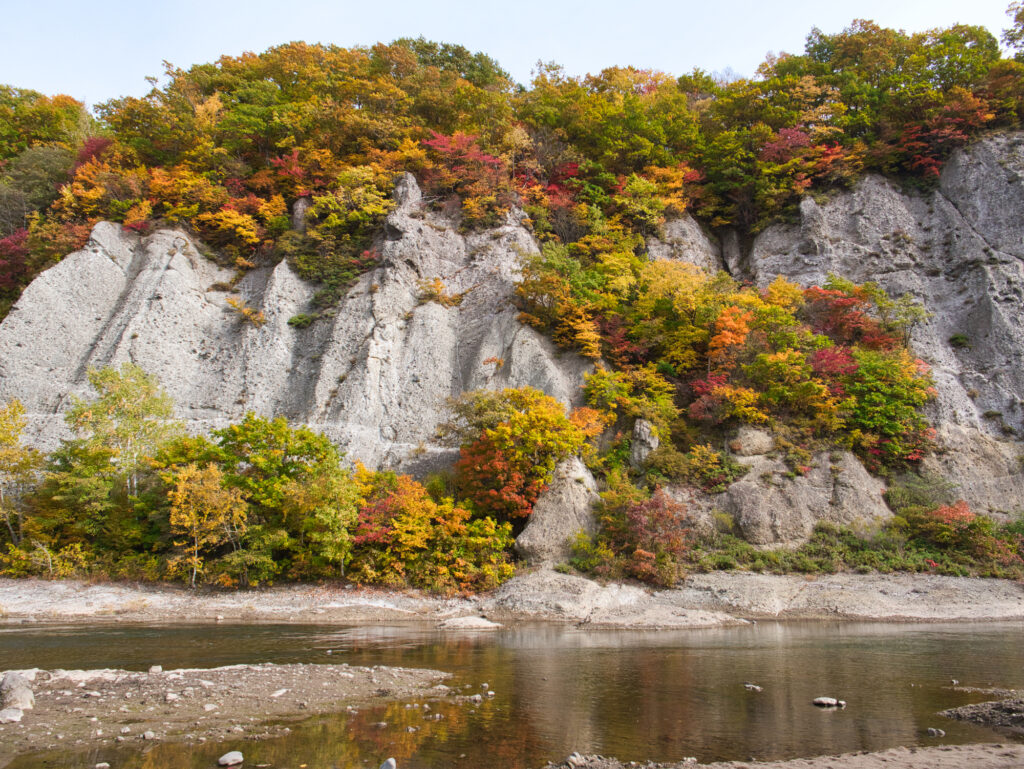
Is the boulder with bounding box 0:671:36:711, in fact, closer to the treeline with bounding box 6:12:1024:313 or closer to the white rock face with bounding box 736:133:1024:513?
the treeline with bounding box 6:12:1024:313

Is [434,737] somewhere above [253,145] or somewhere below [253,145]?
below

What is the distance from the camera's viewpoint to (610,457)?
27.8 meters

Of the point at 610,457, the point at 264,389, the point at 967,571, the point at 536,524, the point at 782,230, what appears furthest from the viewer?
the point at 782,230

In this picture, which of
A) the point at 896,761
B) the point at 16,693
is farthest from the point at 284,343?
the point at 896,761

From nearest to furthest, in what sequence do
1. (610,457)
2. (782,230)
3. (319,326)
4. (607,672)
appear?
(607,672)
(610,457)
(319,326)
(782,230)

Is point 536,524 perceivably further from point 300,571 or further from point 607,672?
point 607,672

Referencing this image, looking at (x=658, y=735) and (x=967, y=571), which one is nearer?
(x=658, y=735)

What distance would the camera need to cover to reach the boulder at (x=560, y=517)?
78.9 feet

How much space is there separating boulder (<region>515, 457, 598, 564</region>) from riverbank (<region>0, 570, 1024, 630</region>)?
1422 millimetres

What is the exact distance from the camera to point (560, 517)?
81.4 ft

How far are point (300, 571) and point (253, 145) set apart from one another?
115ft

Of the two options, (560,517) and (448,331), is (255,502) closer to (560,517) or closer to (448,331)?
(560,517)

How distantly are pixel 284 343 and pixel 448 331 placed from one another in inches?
407

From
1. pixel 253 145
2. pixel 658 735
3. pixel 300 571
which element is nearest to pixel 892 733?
pixel 658 735
